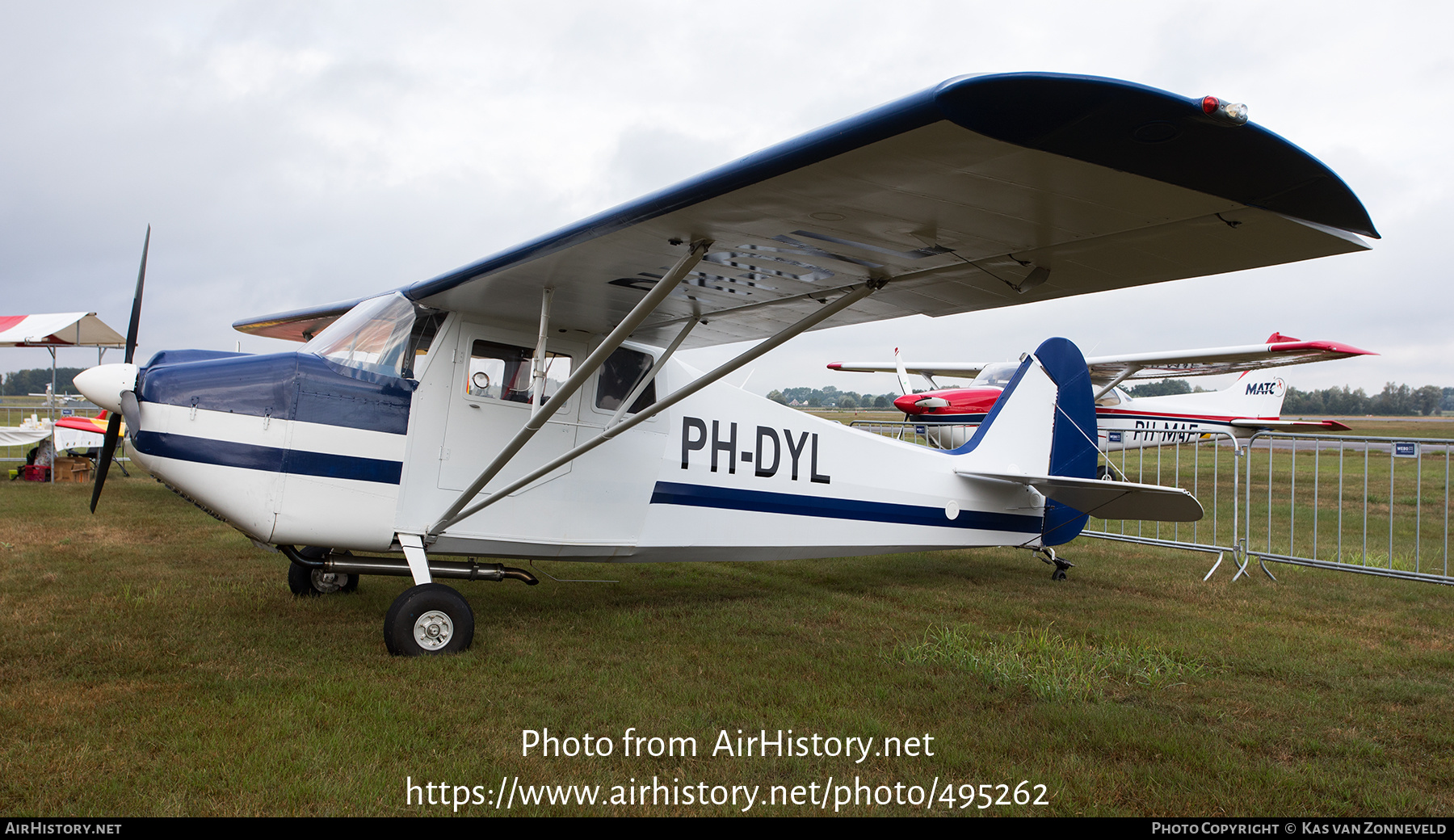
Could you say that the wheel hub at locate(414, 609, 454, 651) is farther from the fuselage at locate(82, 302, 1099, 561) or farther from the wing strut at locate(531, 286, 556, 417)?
the wing strut at locate(531, 286, 556, 417)

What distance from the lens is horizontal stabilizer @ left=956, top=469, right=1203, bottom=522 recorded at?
19.2ft

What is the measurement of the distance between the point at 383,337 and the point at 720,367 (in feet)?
7.03

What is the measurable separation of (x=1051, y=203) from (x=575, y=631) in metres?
3.89

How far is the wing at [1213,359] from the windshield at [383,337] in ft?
37.1

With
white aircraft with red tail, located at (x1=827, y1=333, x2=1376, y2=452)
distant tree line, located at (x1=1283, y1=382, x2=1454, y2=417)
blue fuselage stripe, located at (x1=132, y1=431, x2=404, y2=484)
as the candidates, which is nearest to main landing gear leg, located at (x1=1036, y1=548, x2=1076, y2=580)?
white aircraft with red tail, located at (x1=827, y1=333, x2=1376, y2=452)

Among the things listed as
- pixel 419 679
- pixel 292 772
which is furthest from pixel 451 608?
pixel 292 772

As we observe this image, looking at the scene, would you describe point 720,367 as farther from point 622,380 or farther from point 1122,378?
point 1122,378

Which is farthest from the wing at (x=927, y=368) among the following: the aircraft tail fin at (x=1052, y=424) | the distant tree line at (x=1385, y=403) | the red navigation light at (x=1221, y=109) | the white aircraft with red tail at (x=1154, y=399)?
the distant tree line at (x=1385, y=403)

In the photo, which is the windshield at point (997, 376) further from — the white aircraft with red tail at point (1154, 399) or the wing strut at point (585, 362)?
the wing strut at point (585, 362)

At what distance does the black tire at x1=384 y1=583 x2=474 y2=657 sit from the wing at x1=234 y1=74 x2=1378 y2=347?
5.92 feet

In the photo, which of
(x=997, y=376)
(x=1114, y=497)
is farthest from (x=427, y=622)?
(x=997, y=376)

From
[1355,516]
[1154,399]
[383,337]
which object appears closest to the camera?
[383,337]

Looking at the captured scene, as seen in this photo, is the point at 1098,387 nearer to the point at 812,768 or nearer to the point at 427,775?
the point at 812,768

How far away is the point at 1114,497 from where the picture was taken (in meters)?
6.54
